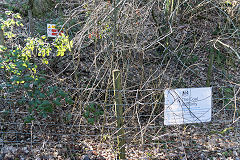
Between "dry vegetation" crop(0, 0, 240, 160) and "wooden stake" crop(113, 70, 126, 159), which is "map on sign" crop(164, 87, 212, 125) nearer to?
"dry vegetation" crop(0, 0, 240, 160)

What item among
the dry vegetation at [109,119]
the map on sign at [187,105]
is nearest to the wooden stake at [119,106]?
the dry vegetation at [109,119]

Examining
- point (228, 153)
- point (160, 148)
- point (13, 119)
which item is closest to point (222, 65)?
point (228, 153)

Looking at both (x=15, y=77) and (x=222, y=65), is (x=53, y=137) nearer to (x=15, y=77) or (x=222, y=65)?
(x=15, y=77)

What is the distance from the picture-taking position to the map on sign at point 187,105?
3.37 m

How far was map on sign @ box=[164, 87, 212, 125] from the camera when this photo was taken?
337 centimetres

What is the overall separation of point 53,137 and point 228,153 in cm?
313

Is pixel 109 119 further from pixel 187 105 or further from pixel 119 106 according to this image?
pixel 187 105

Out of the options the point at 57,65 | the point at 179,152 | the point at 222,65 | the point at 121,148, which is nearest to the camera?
the point at 121,148

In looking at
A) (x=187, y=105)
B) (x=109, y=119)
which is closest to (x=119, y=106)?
(x=109, y=119)

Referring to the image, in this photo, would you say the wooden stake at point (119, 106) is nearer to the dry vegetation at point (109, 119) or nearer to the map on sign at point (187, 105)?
the dry vegetation at point (109, 119)

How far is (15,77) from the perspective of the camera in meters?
3.42

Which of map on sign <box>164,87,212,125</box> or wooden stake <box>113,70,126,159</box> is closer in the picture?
wooden stake <box>113,70,126,159</box>

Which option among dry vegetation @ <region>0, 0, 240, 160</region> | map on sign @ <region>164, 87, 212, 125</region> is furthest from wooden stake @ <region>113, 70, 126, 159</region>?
map on sign @ <region>164, 87, 212, 125</region>

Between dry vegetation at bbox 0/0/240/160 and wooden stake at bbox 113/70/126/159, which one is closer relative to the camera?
wooden stake at bbox 113/70/126/159
